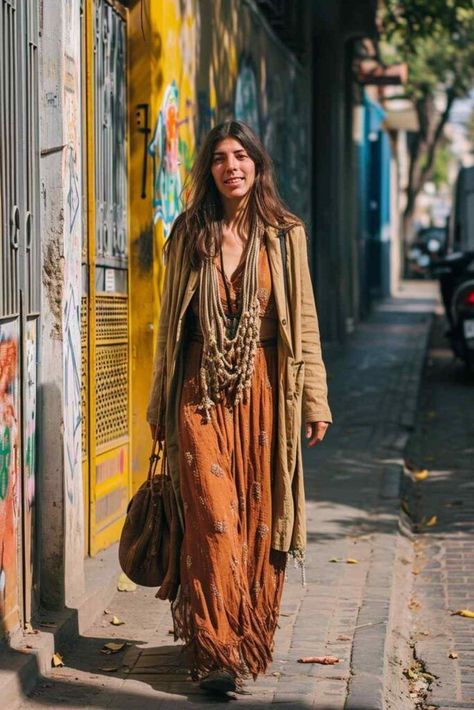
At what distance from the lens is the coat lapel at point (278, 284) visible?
16.8 ft

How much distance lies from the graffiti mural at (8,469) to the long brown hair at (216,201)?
0.74 metres

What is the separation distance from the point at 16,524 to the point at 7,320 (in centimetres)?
78

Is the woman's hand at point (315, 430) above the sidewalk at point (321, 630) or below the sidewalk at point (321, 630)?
above

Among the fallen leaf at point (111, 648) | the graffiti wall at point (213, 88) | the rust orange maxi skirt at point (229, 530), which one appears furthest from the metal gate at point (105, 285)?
the rust orange maxi skirt at point (229, 530)

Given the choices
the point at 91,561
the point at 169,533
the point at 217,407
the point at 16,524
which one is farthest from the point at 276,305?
the point at 91,561

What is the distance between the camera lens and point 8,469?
5129 mm

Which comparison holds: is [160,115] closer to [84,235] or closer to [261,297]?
[84,235]

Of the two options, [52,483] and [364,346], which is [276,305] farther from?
[364,346]

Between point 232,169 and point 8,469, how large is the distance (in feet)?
4.45

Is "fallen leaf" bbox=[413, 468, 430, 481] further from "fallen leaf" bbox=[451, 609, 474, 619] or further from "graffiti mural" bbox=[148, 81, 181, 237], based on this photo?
"fallen leaf" bbox=[451, 609, 474, 619]

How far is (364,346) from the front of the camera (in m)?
21.1

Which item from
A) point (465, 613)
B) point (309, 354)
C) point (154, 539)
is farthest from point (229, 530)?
point (465, 613)

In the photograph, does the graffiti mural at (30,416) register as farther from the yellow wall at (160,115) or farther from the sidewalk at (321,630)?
the yellow wall at (160,115)

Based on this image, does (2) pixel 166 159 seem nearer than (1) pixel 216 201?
No
